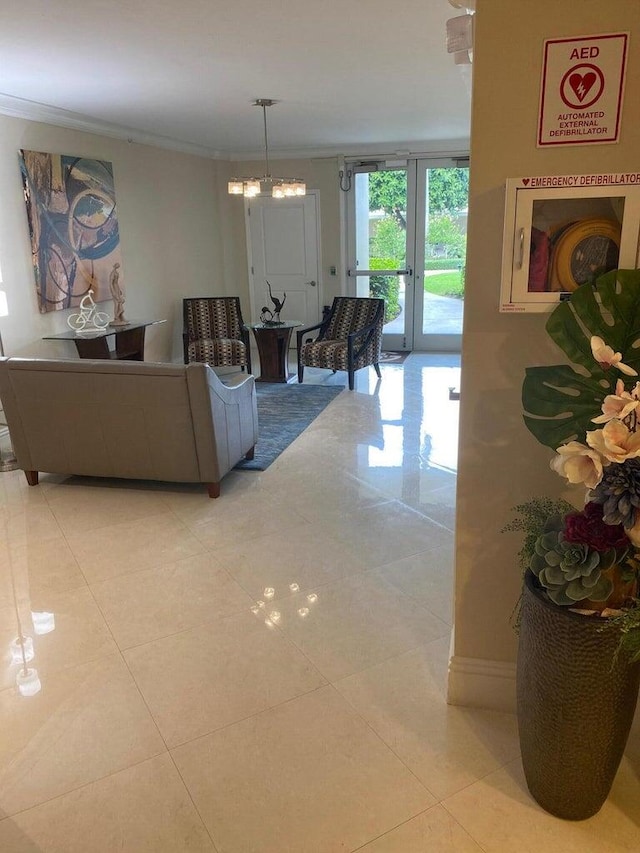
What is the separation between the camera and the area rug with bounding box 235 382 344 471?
4.49 m

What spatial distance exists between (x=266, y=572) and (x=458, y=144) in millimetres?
6230

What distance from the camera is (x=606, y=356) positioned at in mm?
1321

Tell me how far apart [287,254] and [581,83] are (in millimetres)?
6766

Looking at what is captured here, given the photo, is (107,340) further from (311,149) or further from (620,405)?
(620,405)

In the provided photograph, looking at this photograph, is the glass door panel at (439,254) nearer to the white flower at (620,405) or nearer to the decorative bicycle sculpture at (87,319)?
the decorative bicycle sculpture at (87,319)

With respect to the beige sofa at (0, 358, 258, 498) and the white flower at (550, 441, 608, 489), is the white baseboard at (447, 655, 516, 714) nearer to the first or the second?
the white flower at (550, 441, 608, 489)

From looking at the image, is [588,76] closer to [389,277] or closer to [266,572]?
[266,572]

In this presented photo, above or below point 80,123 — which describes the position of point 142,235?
below

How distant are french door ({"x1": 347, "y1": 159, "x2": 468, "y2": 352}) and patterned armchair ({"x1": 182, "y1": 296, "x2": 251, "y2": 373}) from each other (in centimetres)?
176

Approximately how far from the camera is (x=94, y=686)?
2.21 metres

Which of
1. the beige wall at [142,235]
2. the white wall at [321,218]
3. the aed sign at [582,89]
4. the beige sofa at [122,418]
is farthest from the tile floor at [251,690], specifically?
the white wall at [321,218]

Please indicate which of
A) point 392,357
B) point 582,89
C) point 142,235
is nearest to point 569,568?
point 582,89

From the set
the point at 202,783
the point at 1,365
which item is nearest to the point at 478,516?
the point at 202,783

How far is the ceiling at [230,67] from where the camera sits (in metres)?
2.99
